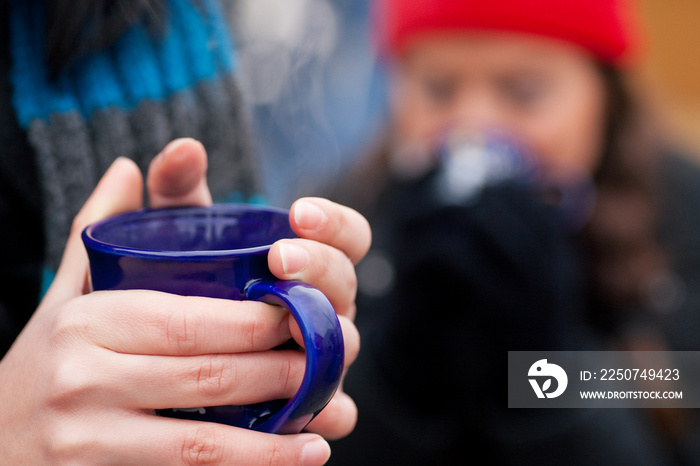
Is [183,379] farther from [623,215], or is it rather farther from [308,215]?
[623,215]

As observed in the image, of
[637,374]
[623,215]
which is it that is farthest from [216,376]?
[623,215]

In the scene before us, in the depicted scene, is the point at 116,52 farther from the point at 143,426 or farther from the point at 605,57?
the point at 605,57

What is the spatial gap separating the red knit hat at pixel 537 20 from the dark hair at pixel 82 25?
816mm

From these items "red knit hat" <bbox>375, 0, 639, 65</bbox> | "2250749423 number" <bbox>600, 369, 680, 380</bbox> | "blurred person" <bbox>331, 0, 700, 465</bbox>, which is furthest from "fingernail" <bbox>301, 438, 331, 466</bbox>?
"red knit hat" <bbox>375, 0, 639, 65</bbox>

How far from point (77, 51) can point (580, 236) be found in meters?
1.11

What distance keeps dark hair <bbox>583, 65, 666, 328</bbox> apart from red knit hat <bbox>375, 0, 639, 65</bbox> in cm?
7

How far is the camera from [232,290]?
368mm

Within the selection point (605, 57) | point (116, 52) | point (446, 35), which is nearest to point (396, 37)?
point (446, 35)

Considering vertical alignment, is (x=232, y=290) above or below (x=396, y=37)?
below

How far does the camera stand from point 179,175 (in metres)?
0.46

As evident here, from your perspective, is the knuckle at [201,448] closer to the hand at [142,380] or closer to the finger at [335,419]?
the hand at [142,380]

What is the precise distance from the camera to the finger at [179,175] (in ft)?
1.49

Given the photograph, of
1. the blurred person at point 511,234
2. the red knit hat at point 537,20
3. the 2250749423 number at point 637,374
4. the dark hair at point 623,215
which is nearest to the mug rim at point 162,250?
the blurred person at point 511,234

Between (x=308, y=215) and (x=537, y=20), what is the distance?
38.2 inches
